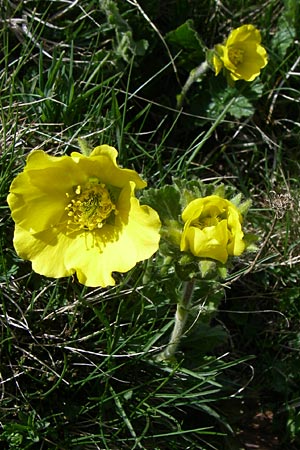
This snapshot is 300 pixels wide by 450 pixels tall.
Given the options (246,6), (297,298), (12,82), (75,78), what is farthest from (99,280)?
(246,6)

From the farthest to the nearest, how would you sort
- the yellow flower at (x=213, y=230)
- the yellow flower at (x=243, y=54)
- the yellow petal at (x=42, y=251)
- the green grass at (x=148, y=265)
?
the yellow flower at (x=243, y=54) → the green grass at (x=148, y=265) → the yellow petal at (x=42, y=251) → the yellow flower at (x=213, y=230)

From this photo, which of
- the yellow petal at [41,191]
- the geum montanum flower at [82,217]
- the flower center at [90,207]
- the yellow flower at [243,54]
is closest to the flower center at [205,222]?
the geum montanum flower at [82,217]

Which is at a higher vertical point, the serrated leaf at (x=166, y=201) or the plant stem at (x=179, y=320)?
the serrated leaf at (x=166, y=201)

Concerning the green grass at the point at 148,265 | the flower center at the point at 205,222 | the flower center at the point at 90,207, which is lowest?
the green grass at the point at 148,265

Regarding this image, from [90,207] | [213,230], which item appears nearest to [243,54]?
[90,207]

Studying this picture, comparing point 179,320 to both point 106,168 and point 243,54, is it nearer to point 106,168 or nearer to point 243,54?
point 106,168

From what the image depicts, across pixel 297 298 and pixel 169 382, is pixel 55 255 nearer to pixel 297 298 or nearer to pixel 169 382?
pixel 169 382

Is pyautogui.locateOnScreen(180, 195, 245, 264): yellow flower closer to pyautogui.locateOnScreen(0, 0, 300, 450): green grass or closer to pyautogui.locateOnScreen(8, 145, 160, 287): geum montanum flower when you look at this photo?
pyautogui.locateOnScreen(8, 145, 160, 287): geum montanum flower

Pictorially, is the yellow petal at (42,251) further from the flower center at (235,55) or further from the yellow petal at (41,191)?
the flower center at (235,55)

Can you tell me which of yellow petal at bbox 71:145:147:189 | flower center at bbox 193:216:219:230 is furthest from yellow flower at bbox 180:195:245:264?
yellow petal at bbox 71:145:147:189
